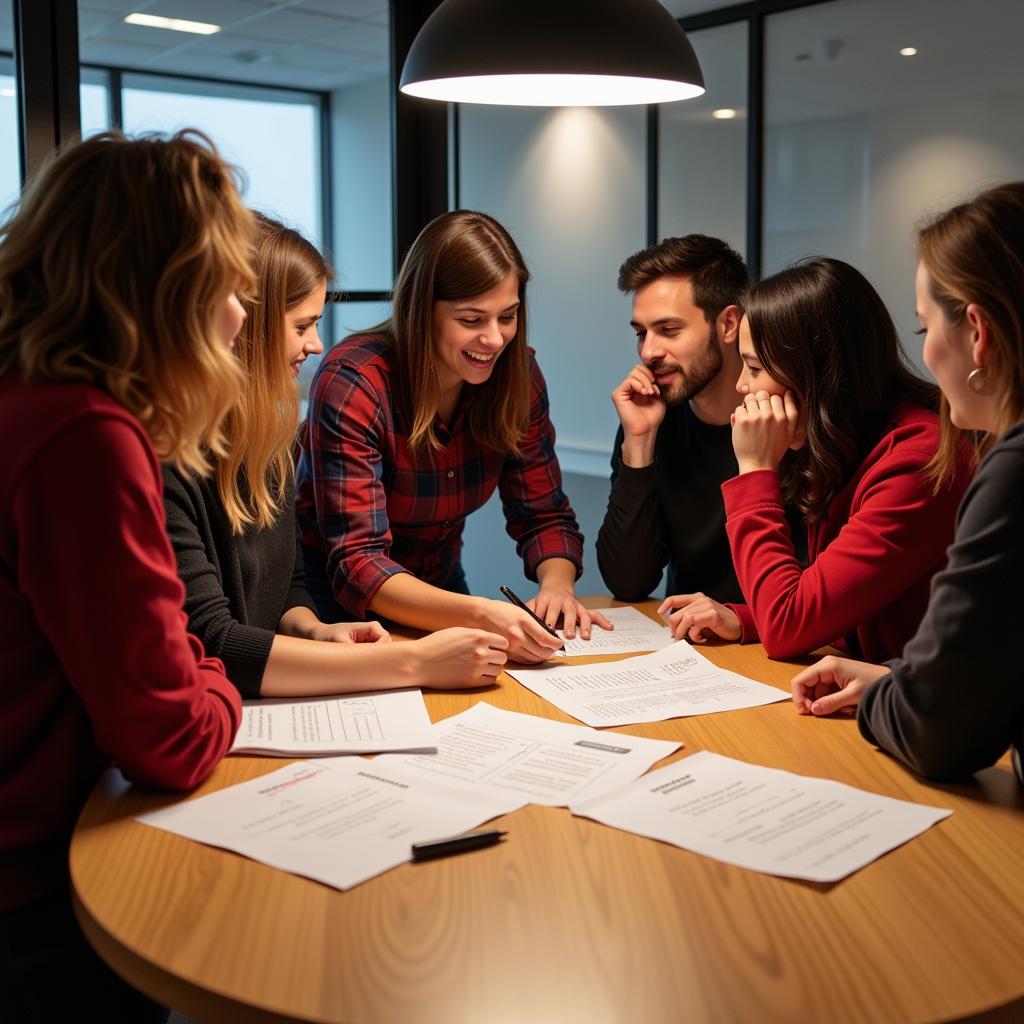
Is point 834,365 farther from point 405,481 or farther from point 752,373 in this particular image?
point 405,481

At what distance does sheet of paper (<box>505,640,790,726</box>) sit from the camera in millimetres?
1548

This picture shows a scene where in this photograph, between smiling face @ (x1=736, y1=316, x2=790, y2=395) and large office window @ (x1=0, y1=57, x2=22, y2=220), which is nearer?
smiling face @ (x1=736, y1=316, x2=790, y2=395)

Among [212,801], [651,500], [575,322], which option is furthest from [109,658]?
[575,322]

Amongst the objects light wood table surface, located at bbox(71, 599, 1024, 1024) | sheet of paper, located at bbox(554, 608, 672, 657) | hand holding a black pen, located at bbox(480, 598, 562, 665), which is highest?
hand holding a black pen, located at bbox(480, 598, 562, 665)

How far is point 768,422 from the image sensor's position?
1.92 metres

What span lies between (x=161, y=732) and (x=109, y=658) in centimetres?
12

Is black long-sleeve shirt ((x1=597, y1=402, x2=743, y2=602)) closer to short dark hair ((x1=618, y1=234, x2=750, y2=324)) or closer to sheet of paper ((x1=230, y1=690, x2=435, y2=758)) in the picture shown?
short dark hair ((x1=618, y1=234, x2=750, y2=324))

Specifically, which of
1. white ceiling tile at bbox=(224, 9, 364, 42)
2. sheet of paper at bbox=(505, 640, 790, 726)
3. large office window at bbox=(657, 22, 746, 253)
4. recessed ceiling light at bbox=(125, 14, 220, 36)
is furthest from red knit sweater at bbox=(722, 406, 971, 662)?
white ceiling tile at bbox=(224, 9, 364, 42)

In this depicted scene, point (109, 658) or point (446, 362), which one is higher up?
point (446, 362)

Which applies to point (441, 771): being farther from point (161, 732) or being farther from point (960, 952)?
point (960, 952)

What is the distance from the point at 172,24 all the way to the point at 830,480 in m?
2.35

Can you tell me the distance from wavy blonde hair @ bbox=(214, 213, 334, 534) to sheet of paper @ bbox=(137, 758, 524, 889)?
1.76 feet

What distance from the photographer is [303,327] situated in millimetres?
2014

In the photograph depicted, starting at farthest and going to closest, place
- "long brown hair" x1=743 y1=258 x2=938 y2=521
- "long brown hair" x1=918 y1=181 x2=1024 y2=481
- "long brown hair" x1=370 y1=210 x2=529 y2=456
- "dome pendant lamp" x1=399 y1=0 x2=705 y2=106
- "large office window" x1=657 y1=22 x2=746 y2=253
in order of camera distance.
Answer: "large office window" x1=657 y1=22 x2=746 y2=253 → "long brown hair" x1=370 y1=210 x2=529 y2=456 → "long brown hair" x1=743 y1=258 x2=938 y2=521 → "dome pendant lamp" x1=399 y1=0 x2=705 y2=106 → "long brown hair" x1=918 y1=181 x2=1024 y2=481
